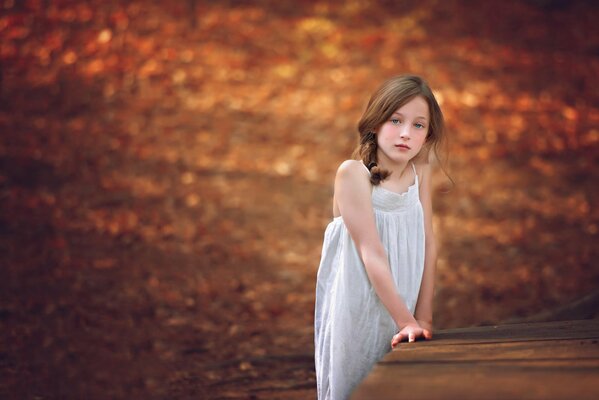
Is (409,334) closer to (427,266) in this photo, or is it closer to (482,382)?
(427,266)

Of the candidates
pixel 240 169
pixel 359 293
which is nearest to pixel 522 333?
pixel 359 293

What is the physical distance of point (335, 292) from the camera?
6.85 ft

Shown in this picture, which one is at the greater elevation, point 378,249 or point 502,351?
point 378,249

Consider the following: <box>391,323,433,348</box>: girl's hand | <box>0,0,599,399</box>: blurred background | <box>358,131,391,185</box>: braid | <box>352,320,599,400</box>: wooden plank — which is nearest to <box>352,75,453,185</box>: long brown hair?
<box>358,131,391,185</box>: braid

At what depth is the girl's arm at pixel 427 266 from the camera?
213 cm

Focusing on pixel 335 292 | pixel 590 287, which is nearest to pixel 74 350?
pixel 335 292

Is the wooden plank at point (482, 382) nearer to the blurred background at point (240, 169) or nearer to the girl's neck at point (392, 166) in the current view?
the girl's neck at point (392, 166)

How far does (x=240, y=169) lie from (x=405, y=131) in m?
5.16

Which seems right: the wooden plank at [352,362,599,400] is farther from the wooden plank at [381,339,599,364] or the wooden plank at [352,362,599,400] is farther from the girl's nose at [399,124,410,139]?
the girl's nose at [399,124,410,139]

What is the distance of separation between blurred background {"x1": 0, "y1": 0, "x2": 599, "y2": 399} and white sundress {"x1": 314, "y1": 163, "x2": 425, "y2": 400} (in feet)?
6.56

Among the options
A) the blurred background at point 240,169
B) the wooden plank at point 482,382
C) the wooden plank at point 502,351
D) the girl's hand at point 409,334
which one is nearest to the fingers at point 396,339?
the girl's hand at point 409,334

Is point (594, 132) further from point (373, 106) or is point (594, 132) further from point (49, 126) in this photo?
point (373, 106)

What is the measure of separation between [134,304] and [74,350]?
0.84 m

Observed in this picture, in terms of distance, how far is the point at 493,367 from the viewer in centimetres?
156
